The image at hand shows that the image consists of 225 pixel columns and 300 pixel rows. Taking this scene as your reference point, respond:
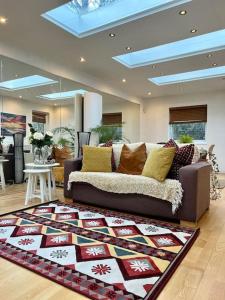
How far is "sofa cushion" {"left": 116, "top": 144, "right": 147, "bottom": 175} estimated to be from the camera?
10.4ft

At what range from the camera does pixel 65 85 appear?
568cm

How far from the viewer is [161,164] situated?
272 centimetres

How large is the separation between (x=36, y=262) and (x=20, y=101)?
4256 mm

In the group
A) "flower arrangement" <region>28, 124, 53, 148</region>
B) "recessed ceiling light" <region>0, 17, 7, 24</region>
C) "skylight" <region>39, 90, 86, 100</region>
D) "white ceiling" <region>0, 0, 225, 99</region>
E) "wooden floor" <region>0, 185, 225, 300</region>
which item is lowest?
"wooden floor" <region>0, 185, 225, 300</region>

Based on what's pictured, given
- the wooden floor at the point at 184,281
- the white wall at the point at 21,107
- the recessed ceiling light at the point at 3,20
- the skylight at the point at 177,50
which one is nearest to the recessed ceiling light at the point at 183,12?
the skylight at the point at 177,50

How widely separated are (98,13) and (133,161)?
7.63 feet

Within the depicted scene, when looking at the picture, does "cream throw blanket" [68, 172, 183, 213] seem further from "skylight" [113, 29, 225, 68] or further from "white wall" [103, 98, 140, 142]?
"white wall" [103, 98, 140, 142]

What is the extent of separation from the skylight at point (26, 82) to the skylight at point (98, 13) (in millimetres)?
1841

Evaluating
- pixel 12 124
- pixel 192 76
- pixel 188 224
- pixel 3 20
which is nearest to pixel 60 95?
pixel 12 124

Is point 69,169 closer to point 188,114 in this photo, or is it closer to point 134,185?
point 134,185

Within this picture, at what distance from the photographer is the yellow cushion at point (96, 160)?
328 cm

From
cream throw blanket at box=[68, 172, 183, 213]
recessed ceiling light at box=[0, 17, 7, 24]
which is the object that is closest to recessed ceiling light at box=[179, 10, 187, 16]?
cream throw blanket at box=[68, 172, 183, 213]

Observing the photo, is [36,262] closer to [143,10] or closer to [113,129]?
[143,10]

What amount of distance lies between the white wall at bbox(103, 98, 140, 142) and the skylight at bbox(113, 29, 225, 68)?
121 inches
